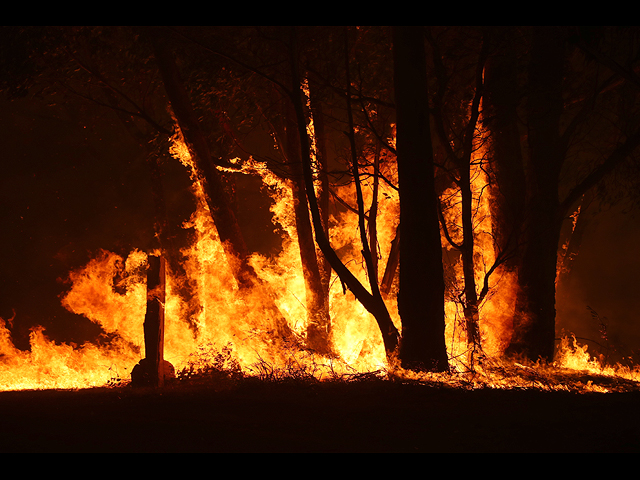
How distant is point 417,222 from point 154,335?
16.0ft

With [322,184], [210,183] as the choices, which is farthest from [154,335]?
[322,184]

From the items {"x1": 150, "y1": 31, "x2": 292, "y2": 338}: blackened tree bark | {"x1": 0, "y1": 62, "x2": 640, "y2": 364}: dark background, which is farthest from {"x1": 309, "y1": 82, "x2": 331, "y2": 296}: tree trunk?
{"x1": 0, "y1": 62, "x2": 640, "y2": 364}: dark background

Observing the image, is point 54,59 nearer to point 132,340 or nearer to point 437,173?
point 132,340

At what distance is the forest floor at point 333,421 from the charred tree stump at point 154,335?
96.8 inches

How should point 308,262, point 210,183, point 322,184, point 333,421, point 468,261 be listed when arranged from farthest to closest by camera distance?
point 322,184
point 308,262
point 210,183
point 468,261
point 333,421

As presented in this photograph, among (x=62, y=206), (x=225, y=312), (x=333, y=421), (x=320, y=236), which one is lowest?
(x=333, y=421)

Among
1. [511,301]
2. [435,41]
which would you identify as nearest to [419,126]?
[435,41]

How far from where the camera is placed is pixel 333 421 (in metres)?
5.02

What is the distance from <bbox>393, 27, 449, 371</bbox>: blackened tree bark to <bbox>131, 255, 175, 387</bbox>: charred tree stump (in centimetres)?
413

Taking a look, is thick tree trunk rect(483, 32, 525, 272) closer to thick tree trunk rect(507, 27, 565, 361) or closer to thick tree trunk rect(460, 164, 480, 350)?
thick tree trunk rect(507, 27, 565, 361)

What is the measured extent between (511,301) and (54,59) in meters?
10.6

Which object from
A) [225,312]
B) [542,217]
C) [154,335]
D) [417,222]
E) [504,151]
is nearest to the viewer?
[417,222]

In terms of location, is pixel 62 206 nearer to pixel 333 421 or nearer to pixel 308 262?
pixel 308 262

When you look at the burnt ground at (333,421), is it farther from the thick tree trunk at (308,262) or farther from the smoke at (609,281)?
the smoke at (609,281)
